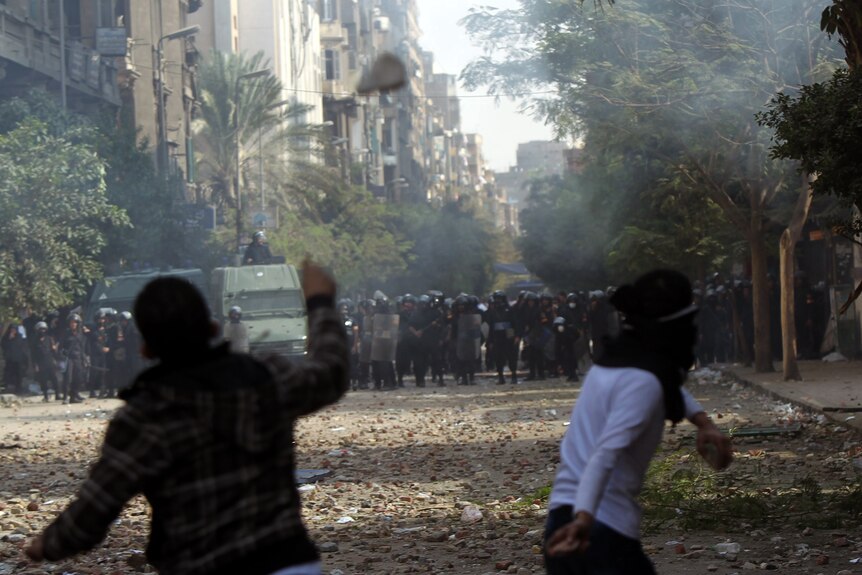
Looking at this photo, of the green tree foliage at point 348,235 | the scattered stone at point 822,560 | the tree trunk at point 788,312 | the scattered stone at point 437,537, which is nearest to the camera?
the scattered stone at point 822,560

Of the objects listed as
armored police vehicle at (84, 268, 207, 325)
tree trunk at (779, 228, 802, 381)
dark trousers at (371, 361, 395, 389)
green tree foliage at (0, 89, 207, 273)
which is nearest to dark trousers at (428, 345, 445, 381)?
dark trousers at (371, 361, 395, 389)

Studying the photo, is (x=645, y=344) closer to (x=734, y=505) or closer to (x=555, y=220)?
(x=734, y=505)

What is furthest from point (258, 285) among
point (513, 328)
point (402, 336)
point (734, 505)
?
A: point (734, 505)

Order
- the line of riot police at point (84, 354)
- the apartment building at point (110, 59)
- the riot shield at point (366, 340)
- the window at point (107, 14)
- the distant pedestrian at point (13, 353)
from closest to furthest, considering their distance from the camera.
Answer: the line of riot police at point (84, 354) < the riot shield at point (366, 340) < the distant pedestrian at point (13, 353) < the apartment building at point (110, 59) < the window at point (107, 14)

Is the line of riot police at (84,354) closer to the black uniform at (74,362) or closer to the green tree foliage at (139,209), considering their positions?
the black uniform at (74,362)

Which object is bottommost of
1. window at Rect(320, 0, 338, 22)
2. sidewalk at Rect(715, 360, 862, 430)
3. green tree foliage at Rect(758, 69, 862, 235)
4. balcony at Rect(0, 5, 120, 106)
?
sidewalk at Rect(715, 360, 862, 430)

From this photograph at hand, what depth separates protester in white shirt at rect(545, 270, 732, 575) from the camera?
3.98 meters

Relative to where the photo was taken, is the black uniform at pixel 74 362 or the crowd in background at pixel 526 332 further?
the crowd in background at pixel 526 332

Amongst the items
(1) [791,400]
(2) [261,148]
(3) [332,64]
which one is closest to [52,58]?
(2) [261,148]

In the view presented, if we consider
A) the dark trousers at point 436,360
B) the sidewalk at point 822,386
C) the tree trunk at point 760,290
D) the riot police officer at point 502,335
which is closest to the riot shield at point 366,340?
the dark trousers at point 436,360

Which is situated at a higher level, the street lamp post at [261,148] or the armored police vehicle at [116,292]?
the street lamp post at [261,148]

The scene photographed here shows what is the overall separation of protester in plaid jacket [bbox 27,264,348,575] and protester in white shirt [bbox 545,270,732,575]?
0.86 metres

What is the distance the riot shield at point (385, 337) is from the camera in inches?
1165

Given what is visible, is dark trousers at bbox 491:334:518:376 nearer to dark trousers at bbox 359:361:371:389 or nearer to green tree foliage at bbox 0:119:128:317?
dark trousers at bbox 359:361:371:389
